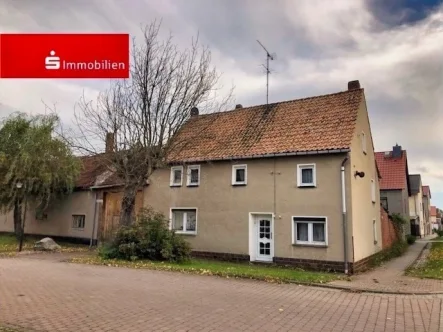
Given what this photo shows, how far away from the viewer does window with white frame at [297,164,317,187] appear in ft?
58.3

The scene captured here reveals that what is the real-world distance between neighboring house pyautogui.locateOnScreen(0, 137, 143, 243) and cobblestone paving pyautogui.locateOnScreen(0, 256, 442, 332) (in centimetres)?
1178

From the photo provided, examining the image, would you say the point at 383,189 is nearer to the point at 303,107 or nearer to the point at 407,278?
the point at 303,107

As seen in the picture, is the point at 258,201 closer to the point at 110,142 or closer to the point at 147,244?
the point at 147,244

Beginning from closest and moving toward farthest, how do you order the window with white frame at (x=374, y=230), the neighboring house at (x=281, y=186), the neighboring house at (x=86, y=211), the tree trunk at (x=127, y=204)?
the neighboring house at (x=281, y=186) → the tree trunk at (x=127, y=204) → the window with white frame at (x=374, y=230) → the neighboring house at (x=86, y=211)

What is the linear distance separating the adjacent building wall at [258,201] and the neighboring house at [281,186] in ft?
0.14

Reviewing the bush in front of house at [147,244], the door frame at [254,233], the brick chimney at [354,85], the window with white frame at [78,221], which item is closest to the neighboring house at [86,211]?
the window with white frame at [78,221]

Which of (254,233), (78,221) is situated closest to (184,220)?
(254,233)

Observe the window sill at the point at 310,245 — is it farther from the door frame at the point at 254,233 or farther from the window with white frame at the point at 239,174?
the window with white frame at the point at 239,174

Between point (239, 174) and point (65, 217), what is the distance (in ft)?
48.1

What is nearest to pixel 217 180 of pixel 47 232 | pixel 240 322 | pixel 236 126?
pixel 236 126

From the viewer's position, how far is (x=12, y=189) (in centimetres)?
2283

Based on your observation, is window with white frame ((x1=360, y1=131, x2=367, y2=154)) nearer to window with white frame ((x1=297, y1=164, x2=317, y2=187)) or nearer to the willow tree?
window with white frame ((x1=297, y1=164, x2=317, y2=187))

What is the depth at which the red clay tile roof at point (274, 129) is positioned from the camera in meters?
18.2

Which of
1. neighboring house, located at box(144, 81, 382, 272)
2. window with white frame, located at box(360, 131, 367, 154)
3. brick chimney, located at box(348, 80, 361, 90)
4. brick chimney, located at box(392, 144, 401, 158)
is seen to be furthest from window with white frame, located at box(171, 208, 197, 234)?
brick chimney, located at box(392, 144, 401, 158)
